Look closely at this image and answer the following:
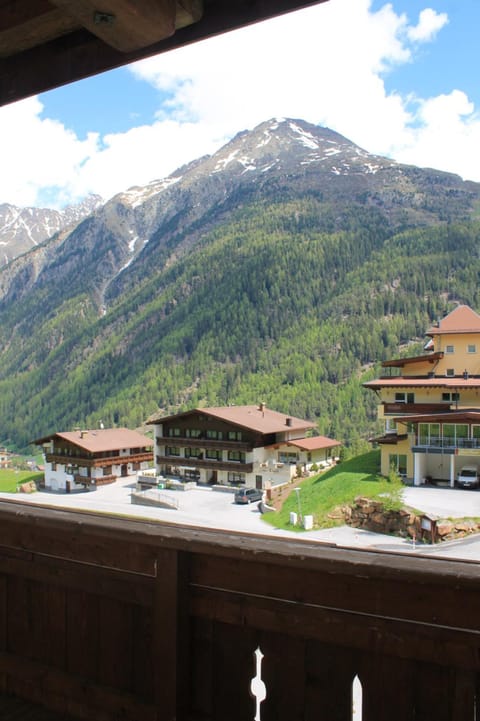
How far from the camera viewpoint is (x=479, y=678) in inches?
73.2

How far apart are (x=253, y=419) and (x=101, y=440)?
15.0m

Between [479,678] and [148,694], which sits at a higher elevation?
[479,678]

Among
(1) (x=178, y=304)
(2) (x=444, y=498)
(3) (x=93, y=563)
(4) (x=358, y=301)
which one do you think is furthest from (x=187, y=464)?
(1) (x=178, y=304)

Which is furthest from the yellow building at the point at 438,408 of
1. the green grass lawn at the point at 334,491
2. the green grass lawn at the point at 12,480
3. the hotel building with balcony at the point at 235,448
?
the green grass lawn at the point at 12,480

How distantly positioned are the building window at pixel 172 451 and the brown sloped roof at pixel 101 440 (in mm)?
4997

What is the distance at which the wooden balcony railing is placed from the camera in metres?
1.93

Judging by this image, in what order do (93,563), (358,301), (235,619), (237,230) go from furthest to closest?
(237,230) < (358,301) < (93,563) < (235,619)

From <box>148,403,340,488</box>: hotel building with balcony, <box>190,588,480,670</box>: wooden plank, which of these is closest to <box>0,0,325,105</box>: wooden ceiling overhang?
<box>190,588,480,670</box>: wooden plank

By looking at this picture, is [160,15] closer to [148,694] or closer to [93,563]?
[93,563]

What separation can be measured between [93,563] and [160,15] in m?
2.25

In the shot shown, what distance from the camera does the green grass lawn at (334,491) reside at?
A: 28.5 m

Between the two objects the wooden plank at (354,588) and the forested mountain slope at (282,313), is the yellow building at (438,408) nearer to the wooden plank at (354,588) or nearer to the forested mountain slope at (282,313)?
the wooden plank at (354,588)

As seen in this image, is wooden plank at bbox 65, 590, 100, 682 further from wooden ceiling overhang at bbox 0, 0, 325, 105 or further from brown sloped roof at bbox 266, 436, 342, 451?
brown sloped roof at bbox 266, 436, 342, 451

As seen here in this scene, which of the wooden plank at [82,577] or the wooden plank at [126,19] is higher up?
the wooden plank at [126,19]
